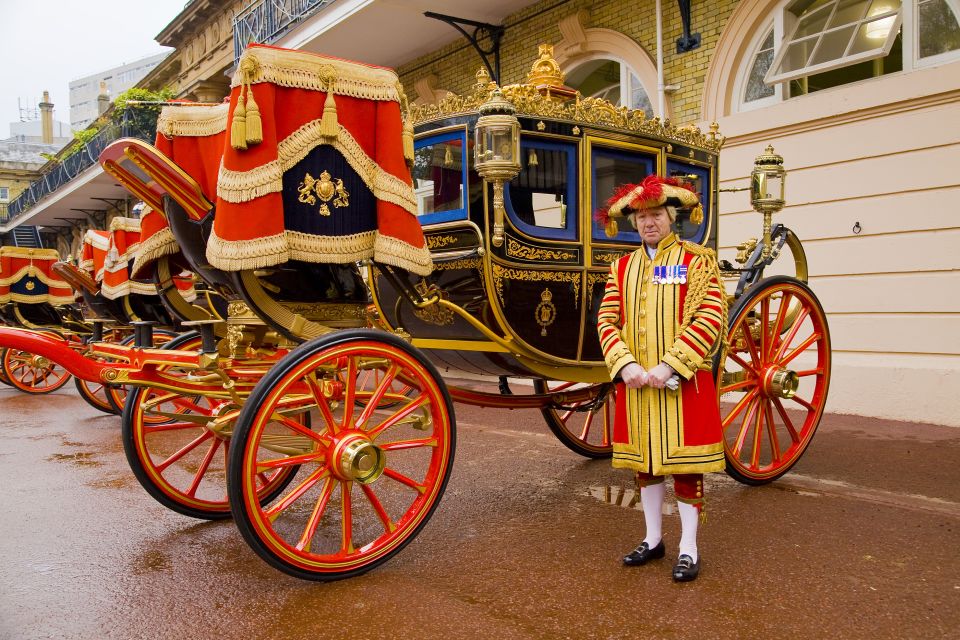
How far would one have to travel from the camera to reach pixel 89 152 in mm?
23250

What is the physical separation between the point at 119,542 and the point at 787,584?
292cm

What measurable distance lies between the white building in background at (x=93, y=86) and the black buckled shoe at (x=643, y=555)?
253 feet

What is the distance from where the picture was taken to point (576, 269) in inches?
161

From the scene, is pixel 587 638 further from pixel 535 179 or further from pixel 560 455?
pixel 560 455

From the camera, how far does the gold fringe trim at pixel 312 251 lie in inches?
115

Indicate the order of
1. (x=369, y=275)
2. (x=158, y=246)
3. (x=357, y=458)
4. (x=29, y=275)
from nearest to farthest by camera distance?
(x=357, y=458)
(x=158, y=246)
(x=369, y=275)
(x=29, y=275)

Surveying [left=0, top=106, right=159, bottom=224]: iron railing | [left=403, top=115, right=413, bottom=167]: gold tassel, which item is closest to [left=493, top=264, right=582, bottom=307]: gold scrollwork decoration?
[left=403, top=115, right=413, bottom=167]: gold tassel

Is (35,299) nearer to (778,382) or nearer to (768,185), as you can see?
(768,185)

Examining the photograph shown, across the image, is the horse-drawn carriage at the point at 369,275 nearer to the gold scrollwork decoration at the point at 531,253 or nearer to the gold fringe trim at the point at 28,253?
the gold scrollwork decoration at the point at 531,253

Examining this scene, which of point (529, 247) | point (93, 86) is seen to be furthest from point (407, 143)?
point (93, 86)

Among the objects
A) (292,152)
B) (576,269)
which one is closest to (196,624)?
(292,152)

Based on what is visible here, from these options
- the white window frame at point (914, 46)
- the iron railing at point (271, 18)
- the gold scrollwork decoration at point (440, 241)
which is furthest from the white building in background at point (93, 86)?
the gold scrollwork decoration at point (440, 241)

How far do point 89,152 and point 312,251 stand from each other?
23352mm

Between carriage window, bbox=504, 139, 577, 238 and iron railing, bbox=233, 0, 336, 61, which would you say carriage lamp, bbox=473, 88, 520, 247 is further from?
iron railing, bbox=233, 0, 336, 61
